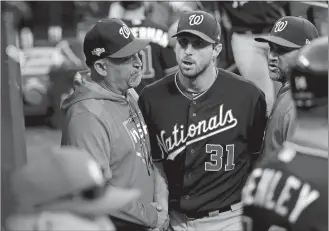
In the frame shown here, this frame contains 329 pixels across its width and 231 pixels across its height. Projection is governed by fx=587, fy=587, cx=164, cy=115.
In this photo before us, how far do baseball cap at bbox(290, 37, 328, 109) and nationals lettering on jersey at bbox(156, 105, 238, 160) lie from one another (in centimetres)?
122

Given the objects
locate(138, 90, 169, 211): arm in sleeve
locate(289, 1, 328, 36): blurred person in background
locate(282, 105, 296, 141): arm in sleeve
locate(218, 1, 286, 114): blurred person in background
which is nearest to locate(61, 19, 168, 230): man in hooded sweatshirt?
locate(138, 90, 169, 211): arm in sleeve

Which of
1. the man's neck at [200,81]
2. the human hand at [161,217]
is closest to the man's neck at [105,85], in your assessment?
the man's neck at [200,81]

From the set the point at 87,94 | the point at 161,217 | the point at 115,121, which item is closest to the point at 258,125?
the point at 161,217

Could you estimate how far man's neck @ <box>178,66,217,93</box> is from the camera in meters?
3.11

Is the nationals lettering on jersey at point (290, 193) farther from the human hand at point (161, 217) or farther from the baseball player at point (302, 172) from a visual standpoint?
the human hand at point (161, 217)

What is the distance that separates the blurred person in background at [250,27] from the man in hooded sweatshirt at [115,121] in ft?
5.59

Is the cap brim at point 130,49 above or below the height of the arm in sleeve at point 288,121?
above

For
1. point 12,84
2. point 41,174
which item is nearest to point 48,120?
point 12,84

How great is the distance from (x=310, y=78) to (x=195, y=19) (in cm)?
139

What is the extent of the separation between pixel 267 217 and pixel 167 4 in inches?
106

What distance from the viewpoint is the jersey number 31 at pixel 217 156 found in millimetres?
3066

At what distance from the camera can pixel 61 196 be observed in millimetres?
1609

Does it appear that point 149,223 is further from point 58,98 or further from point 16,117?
point 58,98

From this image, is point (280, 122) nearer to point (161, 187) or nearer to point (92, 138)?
point (161, 187)
